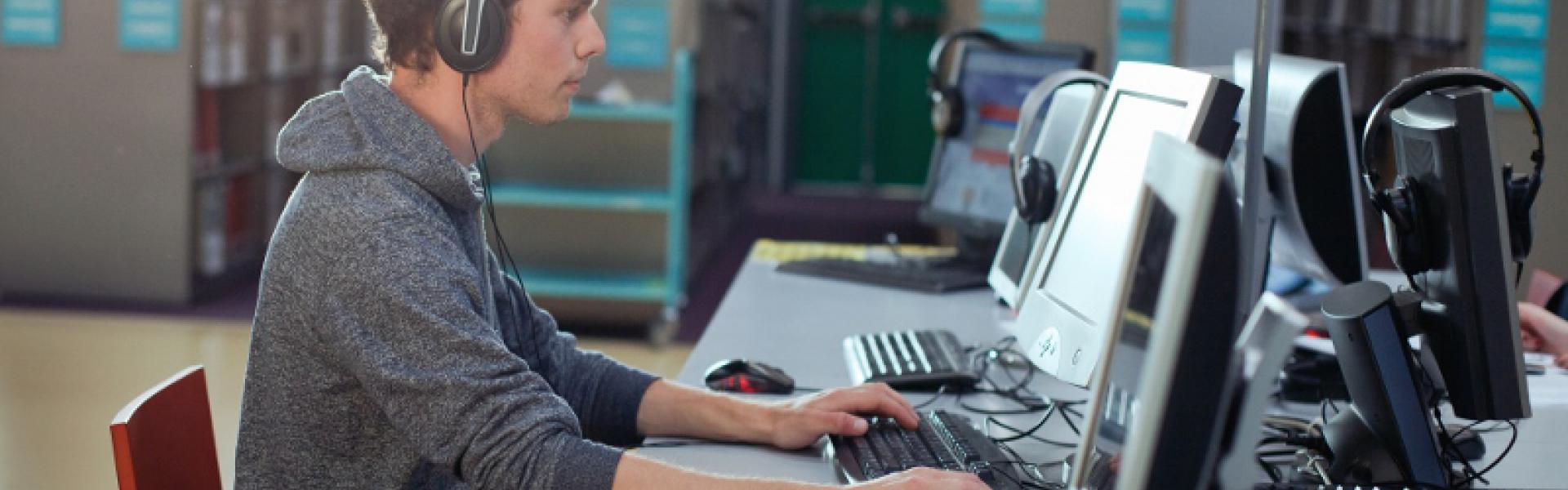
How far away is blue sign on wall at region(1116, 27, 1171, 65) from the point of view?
5504 millimetres

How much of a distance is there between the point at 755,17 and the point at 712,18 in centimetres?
157

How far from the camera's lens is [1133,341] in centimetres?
91

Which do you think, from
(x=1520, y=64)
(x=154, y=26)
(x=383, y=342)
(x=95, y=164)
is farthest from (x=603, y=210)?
(x=383, y=342)

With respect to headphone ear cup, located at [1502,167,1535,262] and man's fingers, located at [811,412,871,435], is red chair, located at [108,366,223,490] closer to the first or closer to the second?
man's fingers, located at [811,412,871,435]

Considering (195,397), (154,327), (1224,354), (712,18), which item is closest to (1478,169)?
(1224,354)

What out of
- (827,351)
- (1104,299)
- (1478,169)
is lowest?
(827,351)

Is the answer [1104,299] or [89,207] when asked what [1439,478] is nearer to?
[1104,299]

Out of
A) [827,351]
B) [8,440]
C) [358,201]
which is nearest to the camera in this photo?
[358,201]

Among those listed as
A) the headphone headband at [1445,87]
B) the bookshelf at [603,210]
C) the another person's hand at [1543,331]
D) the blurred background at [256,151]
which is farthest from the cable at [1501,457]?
the bookshelf at [603,210]

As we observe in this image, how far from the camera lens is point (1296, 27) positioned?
232 inches

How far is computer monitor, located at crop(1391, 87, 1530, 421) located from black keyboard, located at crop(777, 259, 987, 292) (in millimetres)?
1367

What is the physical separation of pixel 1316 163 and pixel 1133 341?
1.34 meters

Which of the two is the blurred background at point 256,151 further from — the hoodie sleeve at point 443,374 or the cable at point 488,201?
the hoodie sleeve at point 443,374

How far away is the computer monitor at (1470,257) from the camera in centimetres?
140
